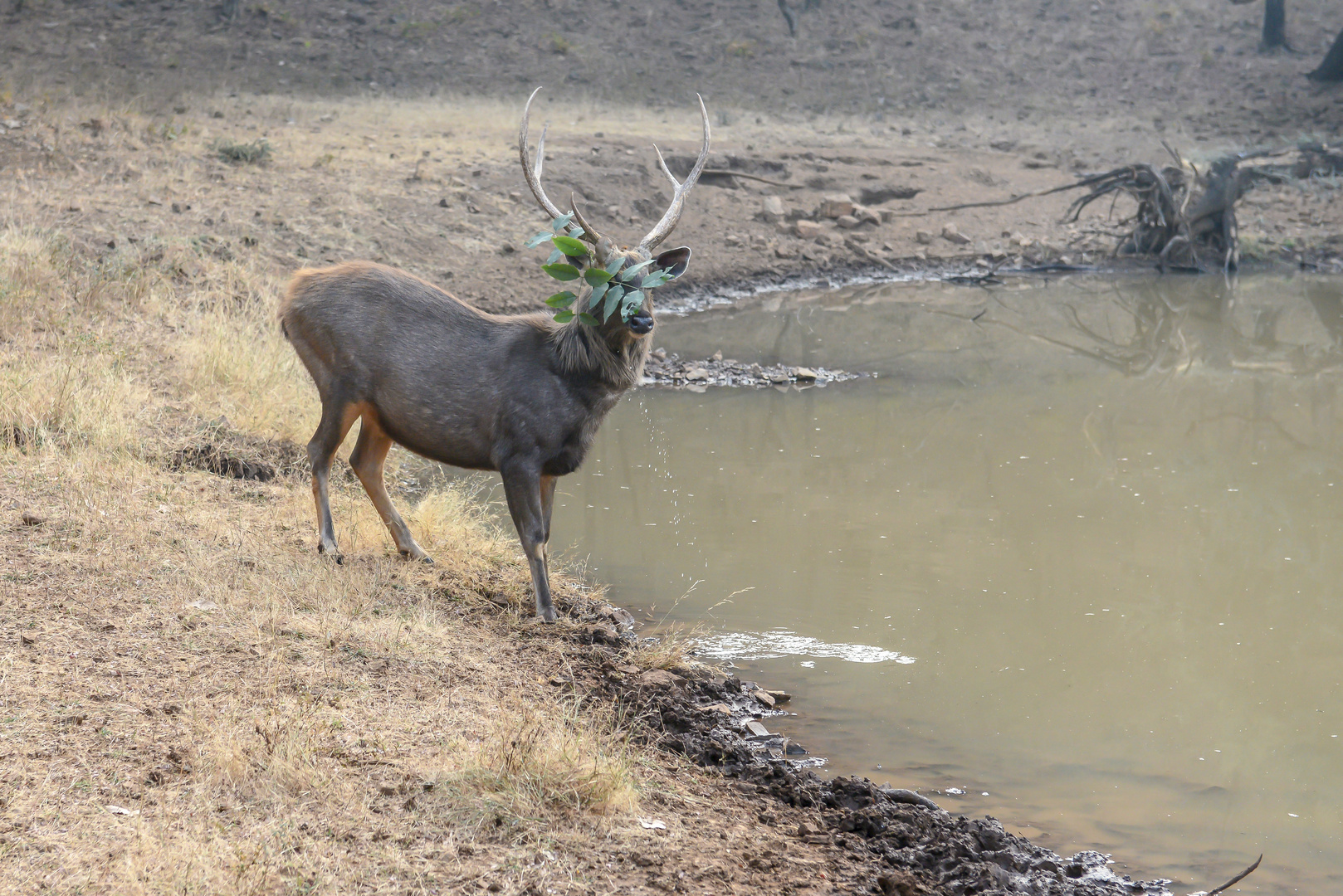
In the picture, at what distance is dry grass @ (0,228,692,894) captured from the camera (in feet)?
10.6

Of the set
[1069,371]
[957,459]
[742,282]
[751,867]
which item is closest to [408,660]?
[751,867]

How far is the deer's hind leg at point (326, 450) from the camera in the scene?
5938 millimetres

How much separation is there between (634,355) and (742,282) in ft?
32.6

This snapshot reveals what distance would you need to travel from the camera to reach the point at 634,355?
226 inches

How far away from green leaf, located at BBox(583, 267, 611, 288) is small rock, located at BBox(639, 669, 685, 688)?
1794 mm

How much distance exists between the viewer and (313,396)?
8.43 metres

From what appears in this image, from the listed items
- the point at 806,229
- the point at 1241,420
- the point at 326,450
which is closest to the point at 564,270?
the point at 326,450

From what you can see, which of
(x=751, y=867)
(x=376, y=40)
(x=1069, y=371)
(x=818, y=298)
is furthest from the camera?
(x=376, y=40)

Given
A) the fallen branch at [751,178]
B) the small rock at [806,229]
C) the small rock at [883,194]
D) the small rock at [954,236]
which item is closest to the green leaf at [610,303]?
the small rock at [806,229]

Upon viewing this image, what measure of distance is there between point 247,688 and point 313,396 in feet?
14.9

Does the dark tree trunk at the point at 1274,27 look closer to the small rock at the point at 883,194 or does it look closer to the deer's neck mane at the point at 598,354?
the small rock at the point at 883,194

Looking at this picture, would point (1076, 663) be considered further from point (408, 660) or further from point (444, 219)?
point (444, 219)

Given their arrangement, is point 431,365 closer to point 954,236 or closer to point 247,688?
point 247,688

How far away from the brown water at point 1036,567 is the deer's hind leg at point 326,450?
1.64 metres
